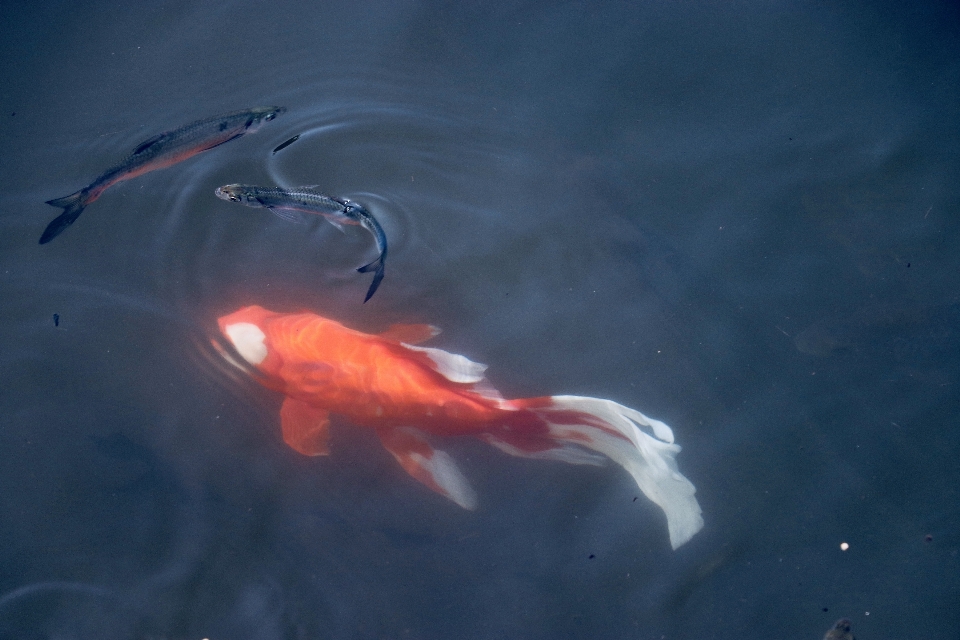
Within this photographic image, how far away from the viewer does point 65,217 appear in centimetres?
366

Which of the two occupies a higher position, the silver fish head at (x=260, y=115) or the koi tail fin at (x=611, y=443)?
the silver fish head at (x=260, y=115)

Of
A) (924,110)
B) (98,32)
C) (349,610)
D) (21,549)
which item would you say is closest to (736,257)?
(924,110)

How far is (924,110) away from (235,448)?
455 centimetres

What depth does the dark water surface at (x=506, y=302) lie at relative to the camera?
10.1 ft

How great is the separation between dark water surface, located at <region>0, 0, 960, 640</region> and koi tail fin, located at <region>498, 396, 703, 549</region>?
10 cm

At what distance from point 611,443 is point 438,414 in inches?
35.4

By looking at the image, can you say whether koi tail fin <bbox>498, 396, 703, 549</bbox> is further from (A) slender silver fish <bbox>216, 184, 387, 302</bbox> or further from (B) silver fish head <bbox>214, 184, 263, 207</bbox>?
(B) silver fish head <bbox>214, 184, 263, 207</bbox>

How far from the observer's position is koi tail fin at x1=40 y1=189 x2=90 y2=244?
11.2 feet

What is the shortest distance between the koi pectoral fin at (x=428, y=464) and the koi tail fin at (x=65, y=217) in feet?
6.94

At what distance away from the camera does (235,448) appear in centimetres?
336

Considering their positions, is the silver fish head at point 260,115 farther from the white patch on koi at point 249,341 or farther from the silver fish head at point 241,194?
the white patch on koi at point 249,341

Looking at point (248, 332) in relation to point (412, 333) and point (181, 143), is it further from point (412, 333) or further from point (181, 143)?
point (181, 143)

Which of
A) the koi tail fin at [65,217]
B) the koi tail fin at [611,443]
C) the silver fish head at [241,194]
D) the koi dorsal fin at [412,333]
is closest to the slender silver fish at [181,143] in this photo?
the koi tail fin at [65,217]

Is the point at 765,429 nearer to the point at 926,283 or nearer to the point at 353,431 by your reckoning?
the point at 926,283
